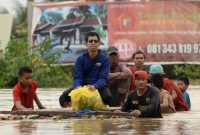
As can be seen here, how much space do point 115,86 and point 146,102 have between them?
1.95m

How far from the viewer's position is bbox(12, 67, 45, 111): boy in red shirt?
14.6 meters

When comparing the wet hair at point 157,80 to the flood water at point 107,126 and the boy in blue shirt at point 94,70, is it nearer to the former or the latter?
the boy in blue shirt at point 94,70

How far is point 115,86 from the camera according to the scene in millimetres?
15609

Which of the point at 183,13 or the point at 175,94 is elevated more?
the point at 183,13

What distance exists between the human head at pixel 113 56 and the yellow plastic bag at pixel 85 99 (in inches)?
48.6

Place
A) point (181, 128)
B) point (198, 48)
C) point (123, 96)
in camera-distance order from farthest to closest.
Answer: point (198, 48)
point (123, 96)
point (181, 128)

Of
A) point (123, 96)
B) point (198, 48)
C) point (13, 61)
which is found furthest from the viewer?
point (198, 48)

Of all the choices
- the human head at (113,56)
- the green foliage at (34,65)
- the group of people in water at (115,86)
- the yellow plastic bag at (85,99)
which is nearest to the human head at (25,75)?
the group of people in water at (115,86)

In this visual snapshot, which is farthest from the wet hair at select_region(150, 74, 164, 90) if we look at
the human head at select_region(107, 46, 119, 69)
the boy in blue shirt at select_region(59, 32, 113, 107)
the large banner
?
Answer: the large banner

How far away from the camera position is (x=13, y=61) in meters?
29.7

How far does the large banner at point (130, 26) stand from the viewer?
36.2 metres

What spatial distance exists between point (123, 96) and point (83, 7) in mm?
21061

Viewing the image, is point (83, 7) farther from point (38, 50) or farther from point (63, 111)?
point (63, 111)

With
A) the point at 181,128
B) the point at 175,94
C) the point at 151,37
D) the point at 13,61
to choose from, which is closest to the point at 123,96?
the point at 175,94
